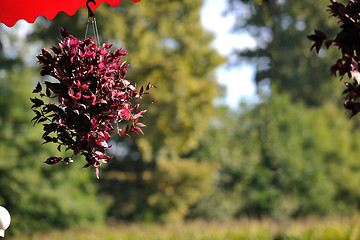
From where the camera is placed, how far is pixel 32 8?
2873 millimetres

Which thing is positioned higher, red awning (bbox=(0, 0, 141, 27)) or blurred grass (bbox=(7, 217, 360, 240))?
red awning (bbox=(0, 0, 141, 27))

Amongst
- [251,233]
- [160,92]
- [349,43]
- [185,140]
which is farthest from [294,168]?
[349,43]

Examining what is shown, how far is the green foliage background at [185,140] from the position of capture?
11.6 metres

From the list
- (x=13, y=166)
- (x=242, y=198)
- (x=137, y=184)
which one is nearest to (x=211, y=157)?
(x=242, y=198)

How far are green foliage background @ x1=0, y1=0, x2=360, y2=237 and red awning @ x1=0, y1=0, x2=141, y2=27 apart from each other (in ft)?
25.1

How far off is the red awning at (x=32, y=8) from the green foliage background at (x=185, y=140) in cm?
764

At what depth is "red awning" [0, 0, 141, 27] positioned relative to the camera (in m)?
2.83

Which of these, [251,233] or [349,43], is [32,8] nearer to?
[349,43]

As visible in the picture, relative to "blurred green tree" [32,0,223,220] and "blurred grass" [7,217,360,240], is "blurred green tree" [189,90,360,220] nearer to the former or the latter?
"blurred green tree" [32,0,223,220]

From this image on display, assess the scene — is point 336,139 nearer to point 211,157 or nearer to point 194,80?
point 211,157

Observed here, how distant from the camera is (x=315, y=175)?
15.5 meters

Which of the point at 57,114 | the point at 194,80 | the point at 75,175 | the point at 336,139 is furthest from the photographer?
the point at 336,139

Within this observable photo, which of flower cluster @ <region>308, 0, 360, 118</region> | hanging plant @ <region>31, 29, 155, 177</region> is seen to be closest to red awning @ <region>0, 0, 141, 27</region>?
hanging plant @ <region>31, 29, 155, 177</region>

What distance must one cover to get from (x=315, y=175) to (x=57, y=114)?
1458 centimetres
